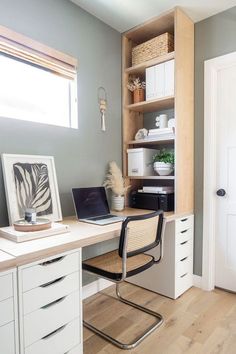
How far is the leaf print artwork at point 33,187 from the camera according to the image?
65.6 inches

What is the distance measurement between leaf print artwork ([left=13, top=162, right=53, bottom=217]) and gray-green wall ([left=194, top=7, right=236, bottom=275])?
1.36 metres

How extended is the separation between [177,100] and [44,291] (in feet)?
5.75

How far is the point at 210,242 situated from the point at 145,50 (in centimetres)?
190

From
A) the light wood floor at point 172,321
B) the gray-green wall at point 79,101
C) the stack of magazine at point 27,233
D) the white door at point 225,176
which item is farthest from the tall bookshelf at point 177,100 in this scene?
the stack of magazine at point 27,233

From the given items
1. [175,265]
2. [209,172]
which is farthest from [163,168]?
[175,265]

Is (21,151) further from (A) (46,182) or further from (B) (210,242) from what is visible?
(B) (210,242)

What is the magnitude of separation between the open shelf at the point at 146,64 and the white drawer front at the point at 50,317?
1985 millimetres

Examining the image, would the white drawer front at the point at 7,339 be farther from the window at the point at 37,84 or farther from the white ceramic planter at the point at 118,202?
the white ceramic planter at the point at 118,202

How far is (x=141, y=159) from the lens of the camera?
2410 millimetres

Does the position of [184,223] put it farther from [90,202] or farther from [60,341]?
[60,341]

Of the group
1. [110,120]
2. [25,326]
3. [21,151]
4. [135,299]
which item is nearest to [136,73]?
[110,120]

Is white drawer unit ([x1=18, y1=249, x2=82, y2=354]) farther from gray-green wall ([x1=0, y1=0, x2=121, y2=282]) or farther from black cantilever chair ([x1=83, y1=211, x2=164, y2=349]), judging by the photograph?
gray-green wall ([x1=0, y1=0, x2=121, y2=282])

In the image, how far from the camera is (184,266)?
7.37 feet

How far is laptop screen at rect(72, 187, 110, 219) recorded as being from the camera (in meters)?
1.93
